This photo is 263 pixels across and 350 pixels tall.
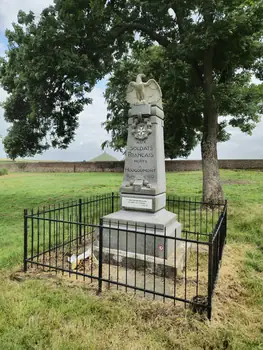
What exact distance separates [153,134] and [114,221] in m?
1.86

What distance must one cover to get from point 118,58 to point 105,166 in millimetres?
21695

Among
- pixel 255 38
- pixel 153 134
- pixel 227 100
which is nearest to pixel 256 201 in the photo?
pixel 227 100

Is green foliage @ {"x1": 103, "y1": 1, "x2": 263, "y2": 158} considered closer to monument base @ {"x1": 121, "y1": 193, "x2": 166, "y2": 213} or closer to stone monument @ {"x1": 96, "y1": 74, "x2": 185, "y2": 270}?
stone monument @ {"x1": 96, "y1": 74, "x2": 185, "y2": 270}

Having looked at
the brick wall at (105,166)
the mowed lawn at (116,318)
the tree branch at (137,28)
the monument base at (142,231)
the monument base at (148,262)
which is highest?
the tree branch at (137,28)

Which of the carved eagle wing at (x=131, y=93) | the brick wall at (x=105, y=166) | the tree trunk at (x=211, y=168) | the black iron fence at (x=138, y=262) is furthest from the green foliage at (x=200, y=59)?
the brick wall at (x=105, y=166)

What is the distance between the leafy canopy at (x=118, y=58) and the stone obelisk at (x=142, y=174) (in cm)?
390

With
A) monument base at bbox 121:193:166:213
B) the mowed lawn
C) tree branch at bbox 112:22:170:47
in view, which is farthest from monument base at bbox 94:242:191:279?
tree branch at bbox 112:22:170:47

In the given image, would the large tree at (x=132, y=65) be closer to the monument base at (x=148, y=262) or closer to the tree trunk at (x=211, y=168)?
the tree trunk at (x=211, y=168)

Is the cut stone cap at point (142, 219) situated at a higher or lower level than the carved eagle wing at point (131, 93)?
lower

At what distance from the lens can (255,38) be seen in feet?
Answer: 28.1

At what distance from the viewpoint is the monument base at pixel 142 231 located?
4492 millimetres

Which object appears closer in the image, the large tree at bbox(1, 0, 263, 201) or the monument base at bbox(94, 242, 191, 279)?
the monument base at bbox(94, 242, 191, 279)

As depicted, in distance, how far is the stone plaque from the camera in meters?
4.89

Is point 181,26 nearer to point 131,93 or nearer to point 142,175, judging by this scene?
point 131,93
